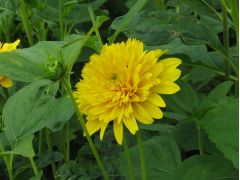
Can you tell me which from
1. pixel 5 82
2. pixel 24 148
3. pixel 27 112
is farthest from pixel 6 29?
pixel 24 148

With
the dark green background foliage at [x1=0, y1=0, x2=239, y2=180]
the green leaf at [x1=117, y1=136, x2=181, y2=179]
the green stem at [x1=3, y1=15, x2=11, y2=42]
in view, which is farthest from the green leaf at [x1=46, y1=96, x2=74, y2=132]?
the green stem at [x1=3, y1=15, x2=11, y2=42]

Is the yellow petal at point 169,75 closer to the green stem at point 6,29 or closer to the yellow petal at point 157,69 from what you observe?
the yellow petal at point 157,69

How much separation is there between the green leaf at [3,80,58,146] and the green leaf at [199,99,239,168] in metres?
0.27

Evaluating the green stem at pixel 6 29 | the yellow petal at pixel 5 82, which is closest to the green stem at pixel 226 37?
the yellow petal at pixel 5 82

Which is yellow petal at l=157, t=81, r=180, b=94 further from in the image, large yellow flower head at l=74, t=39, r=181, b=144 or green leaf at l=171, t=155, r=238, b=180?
green leaf at l=171, t=155, r=238, b=180

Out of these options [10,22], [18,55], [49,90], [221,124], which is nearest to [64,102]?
[49,90]

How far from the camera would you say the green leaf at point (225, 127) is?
0.62m

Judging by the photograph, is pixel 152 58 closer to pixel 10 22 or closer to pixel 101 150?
pixel 101 150

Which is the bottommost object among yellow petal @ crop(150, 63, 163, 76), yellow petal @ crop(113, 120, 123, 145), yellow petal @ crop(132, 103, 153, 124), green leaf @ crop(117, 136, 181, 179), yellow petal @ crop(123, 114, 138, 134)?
green leaf @ crop(117, 136, 181, 179)

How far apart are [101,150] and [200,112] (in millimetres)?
346

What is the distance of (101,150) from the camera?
3.41ft

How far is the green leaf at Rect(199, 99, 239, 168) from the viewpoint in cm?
62

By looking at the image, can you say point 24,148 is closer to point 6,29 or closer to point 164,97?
point 164,97

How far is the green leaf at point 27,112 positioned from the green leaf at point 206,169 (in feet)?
0.71
